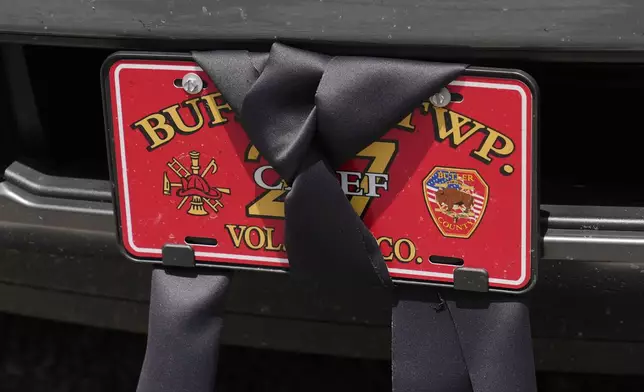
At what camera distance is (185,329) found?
1.53 metres

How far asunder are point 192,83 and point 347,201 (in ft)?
0.89

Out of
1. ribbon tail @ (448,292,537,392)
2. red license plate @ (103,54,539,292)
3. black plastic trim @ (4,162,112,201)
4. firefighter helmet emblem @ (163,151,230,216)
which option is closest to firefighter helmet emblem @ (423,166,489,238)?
red license plate @ (103,54,539,292)

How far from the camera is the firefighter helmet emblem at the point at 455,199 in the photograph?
53.6 inches

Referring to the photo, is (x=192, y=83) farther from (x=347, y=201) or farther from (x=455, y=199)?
(x=455, y=199)

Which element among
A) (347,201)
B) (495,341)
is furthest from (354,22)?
(495,341)

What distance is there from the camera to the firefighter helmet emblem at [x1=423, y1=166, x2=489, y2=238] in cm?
136

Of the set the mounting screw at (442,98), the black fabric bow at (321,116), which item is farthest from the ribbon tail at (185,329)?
the mounting screw at (442,98)

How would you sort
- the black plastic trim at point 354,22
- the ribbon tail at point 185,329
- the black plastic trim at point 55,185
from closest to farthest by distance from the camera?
1. the black plastic trim at point 354,22
2. the ribbon tail at point 185,329
3. the black plastic trim at point 55,185

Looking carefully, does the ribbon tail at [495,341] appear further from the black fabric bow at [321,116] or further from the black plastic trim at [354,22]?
the black plastic trim at [354,22]

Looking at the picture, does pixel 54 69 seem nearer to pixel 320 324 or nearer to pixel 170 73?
pixel 170 73

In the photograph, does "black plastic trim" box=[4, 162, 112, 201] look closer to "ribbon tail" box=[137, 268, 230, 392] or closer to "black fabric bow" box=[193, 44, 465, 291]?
"ribbon tail" box=[137, 268, 230, 392]

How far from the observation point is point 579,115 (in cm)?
168

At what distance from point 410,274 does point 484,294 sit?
0.35 ft

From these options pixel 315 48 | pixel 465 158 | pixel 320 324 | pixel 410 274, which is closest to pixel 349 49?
pixel 315 48
